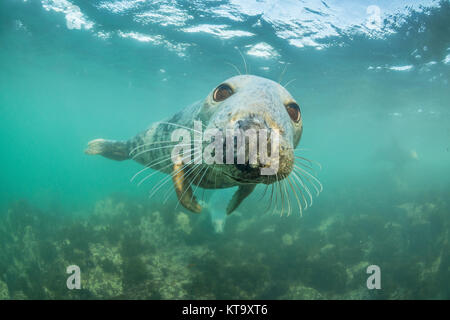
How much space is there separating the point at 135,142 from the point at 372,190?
2088 cm

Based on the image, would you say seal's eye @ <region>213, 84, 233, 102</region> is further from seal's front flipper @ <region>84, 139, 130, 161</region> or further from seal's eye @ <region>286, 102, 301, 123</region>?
seal's front flipper @ <region>84, 139, 130, 161</region>

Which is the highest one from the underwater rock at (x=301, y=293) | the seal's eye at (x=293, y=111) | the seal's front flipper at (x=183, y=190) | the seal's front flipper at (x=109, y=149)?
the seal's front flipper at (x=109, y=149)

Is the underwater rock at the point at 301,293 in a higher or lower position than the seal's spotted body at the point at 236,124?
lower

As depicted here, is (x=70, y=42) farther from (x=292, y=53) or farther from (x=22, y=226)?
(x=292, y=53)

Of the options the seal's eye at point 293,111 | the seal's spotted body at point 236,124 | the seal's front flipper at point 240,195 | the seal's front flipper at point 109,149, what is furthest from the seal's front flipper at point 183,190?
the seal's front flipper at point 109,149

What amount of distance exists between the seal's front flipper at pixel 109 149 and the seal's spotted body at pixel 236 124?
3.41 feet

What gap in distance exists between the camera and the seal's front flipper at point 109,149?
5090mm

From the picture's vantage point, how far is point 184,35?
11930mm

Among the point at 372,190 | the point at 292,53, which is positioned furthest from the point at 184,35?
the point at 372,190

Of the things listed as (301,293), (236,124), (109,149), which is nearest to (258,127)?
(236,124)

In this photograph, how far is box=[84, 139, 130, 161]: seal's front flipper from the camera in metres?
5.09

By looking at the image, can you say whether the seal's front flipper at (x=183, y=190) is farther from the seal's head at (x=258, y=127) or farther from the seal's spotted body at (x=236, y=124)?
the seal's head at (x=258, y=127)

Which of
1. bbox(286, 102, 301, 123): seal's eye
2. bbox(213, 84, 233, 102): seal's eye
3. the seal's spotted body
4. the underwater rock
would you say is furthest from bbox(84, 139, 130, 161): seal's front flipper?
the underwater rock

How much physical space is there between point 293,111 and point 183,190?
4.38 feet
